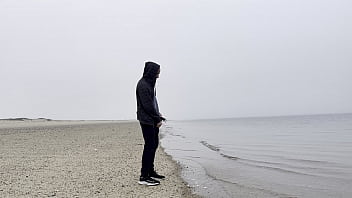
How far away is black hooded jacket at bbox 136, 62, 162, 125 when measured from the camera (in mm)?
6855

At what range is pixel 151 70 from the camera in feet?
22.9

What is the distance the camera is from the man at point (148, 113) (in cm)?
686

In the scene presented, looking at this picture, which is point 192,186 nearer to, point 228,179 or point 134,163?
point 228,179

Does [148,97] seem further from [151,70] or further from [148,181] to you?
[148,181]

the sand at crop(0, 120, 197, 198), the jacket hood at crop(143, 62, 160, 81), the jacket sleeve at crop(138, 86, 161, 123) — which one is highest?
the jacket hood at crop(143, 62, 160, 81)

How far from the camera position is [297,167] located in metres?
10.9

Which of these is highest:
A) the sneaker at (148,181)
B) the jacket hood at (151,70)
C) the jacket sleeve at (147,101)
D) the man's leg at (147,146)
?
the jacket hood at (151,70)

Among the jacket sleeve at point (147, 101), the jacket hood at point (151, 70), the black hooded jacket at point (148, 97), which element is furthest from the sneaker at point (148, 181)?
the jacket hood at point (151, 70)

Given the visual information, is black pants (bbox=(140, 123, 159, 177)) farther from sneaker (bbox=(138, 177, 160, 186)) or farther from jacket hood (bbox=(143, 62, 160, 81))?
jacket hood (bbox=(143, 62, 160, 81))

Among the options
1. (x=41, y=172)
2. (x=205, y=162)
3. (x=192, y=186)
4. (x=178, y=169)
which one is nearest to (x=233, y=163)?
(x=205, y=162)

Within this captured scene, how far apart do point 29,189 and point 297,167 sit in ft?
24.1

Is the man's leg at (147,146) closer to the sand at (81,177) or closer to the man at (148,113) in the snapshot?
the man at (148,113)

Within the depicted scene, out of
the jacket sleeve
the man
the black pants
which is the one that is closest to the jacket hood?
the man

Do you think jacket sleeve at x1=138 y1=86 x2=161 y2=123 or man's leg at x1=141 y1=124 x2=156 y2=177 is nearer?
jacket sleeve at x1=138 y1=86 x2=161 y2=123
